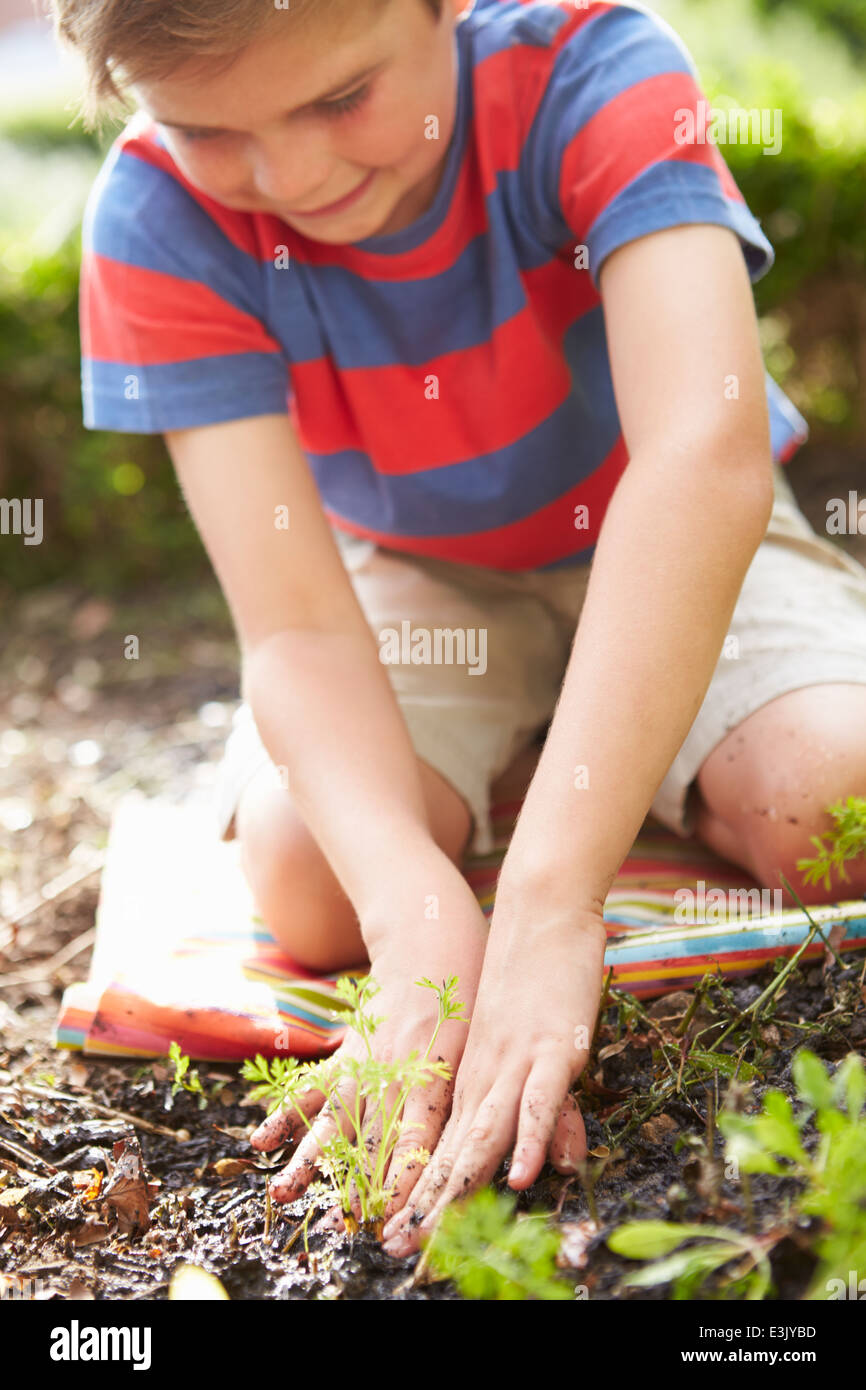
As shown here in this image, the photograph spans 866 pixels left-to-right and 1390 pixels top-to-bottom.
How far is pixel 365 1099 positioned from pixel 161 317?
1.21 metres

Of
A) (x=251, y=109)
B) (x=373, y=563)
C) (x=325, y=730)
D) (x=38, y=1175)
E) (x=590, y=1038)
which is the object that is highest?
(x=251, y=109)

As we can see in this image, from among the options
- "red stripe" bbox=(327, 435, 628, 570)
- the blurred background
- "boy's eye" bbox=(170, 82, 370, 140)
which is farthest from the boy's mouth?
the blurred background

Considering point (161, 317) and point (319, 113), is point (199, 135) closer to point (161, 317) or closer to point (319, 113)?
point (319, 113)

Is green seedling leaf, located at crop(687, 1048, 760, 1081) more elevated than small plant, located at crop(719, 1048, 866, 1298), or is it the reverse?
small plant, located at crop(719, 1048, 866, 1298)

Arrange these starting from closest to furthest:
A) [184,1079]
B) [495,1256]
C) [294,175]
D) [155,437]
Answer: [495,1256]
[294,175]
[184,1079]
[155,437]

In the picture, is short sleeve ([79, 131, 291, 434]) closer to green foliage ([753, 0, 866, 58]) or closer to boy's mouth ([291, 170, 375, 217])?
boy's mouth ([291, 170, 375, 217])

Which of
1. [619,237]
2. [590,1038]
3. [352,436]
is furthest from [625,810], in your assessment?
[352,436]

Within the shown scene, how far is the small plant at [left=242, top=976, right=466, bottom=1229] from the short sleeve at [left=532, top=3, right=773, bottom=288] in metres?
1.00

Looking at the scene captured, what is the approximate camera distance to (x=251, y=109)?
4.56 feet

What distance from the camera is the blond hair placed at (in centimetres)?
133

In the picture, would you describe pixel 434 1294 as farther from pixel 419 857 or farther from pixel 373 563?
pixel 373 563

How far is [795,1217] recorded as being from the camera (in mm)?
1021

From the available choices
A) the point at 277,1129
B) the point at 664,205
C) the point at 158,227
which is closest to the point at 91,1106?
the point at 277,1129

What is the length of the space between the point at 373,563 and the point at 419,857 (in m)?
0.96
